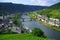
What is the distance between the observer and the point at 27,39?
1599 centimetres

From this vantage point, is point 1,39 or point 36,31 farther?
point 36,31

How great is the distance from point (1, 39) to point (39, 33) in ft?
19.1

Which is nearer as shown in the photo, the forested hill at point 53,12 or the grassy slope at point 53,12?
the grassy slope at point 53,12

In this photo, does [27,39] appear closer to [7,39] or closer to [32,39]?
[32,39]

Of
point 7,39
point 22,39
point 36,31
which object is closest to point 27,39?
point 22,39

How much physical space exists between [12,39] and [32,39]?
1630mm

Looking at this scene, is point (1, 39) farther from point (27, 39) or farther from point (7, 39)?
point (27, 39)

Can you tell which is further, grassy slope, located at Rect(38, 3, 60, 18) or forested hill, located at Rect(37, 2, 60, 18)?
forested hill, located at Rect(37, 2, 60, 18)

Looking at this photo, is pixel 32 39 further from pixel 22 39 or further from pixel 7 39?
pixel 7 39

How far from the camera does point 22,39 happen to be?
52.7 feet

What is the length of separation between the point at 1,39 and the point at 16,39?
1.24 m

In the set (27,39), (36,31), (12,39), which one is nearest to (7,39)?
(12,39)

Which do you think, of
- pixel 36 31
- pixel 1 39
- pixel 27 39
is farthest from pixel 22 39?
pixel 36 31

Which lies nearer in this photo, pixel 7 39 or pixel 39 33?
pixel 7 39
